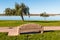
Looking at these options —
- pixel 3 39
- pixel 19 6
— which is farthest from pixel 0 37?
pixel 19 6

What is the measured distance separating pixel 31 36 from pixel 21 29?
7.54 ft

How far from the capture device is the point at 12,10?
4803cm

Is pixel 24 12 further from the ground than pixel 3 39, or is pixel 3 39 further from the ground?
pixel 3 39

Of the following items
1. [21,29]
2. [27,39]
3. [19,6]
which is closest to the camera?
[27,39]

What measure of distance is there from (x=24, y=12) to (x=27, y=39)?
35.9m

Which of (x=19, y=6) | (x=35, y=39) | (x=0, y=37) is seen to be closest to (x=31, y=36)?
(x=35, y=39)

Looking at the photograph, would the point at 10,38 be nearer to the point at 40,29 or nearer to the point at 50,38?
the point at 50,38

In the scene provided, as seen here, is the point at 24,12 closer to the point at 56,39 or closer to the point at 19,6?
the point at 19,6

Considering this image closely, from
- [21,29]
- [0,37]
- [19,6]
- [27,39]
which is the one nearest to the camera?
[27,39]

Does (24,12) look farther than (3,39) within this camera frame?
Yes

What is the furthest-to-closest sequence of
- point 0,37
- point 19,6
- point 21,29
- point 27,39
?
point 19,6 → point 21,29 → point 0,37 → point 27,39

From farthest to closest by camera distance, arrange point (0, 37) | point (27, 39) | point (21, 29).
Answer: point (21, 29) → point (0, 37) → point (27, 39)

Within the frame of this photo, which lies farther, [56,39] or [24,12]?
[24,12]

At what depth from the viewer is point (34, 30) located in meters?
14.6
